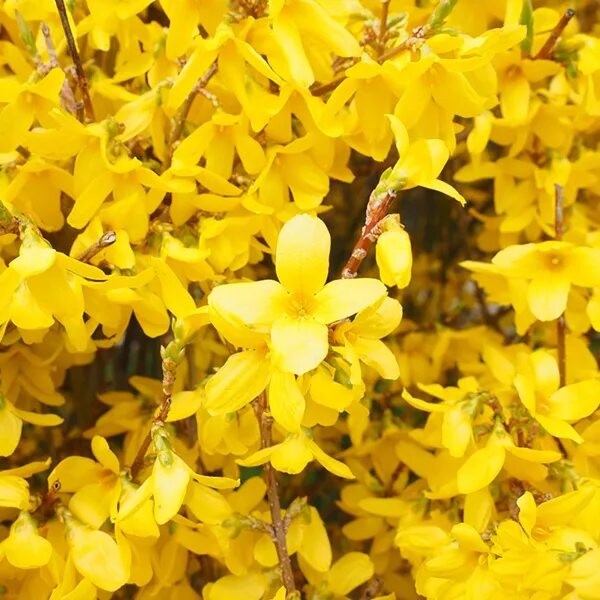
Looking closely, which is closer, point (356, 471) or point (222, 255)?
point (222, 255)

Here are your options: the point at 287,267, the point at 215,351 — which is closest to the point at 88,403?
the point at 215,351

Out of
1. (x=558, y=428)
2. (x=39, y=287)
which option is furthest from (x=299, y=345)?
(x=558, y=428)

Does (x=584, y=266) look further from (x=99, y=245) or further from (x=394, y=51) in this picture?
(x=99, y=245)

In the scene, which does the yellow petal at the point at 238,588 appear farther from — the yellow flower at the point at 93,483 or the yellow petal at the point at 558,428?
the yellow petal at the point at 558,428

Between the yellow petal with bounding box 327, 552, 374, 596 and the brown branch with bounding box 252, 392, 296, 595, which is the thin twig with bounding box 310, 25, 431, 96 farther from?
the yellow petal with bounding box 327, 552, 374, 596

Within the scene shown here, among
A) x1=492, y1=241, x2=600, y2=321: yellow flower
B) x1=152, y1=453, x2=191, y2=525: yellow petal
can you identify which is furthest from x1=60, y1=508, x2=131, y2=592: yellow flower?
x1=492, y1=241, x2=600, y2=321: yellow flower

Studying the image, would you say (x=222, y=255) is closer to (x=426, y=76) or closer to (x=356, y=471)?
(x=426, y=76)
